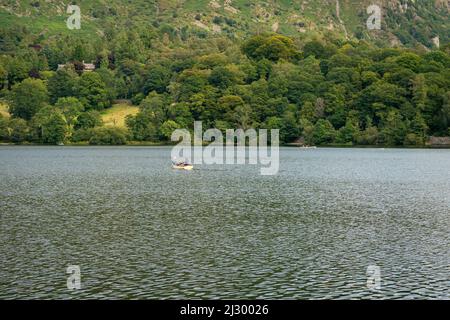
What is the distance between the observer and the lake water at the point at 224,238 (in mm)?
35812

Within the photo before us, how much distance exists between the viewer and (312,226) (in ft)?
179

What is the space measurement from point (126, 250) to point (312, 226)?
17083 millimetres

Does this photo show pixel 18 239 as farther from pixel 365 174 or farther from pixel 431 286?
pixel 365 174

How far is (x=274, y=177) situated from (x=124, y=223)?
49.0 metres

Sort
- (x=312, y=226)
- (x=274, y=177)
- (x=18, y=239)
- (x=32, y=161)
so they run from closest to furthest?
(x=18, y=239) → (x=312, y=226) → (x=274, y=177) → (x=32, y=161)

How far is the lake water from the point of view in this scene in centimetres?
3581

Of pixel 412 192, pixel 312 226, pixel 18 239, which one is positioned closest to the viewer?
pixel 18 239

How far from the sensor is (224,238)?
48750 millimetres

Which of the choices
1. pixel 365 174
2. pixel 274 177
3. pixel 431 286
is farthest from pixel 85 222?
pixel 365 174

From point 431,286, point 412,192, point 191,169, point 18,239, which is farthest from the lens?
point 191,169

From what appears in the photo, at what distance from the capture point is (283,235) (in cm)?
5034
